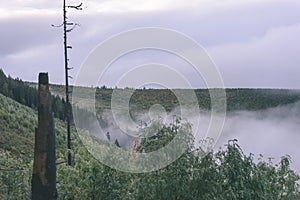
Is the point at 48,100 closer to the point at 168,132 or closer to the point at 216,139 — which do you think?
the point at 168,132

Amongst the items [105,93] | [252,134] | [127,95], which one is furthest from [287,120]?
[127,95]

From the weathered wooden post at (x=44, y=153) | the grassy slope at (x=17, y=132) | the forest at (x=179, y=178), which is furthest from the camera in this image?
the grassy slope at (x=17, y=132)

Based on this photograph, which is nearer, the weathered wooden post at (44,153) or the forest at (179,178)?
the weathered wooden post at (44,153)

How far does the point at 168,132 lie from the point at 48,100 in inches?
234

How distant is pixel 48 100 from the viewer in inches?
647

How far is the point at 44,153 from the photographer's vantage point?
1602cm

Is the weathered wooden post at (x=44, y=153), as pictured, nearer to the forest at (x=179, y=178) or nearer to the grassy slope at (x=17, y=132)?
the forest at (x=179, y=178)

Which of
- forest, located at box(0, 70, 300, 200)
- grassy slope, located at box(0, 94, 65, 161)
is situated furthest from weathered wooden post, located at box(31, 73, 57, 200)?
grassy slope, located at box(0, 94, 65, 161)

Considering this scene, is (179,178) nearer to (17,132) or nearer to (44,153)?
(44,153)

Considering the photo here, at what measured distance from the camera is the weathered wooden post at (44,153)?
16.0 m

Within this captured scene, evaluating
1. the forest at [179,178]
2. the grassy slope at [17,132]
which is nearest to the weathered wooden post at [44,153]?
the forest at [179,178]

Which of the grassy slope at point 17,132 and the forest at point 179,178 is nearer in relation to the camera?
the forest at point 179,178

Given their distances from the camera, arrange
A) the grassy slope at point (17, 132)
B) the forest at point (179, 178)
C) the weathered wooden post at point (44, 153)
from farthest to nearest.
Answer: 1. the grassy slope at point (17, 132)
2. the forest at point (179, 178)
3. the weathered wooden post at point (44, 153)

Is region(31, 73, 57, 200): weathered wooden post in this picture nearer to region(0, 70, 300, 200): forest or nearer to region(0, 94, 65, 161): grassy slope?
region(0, 70, 300, 200): forest
